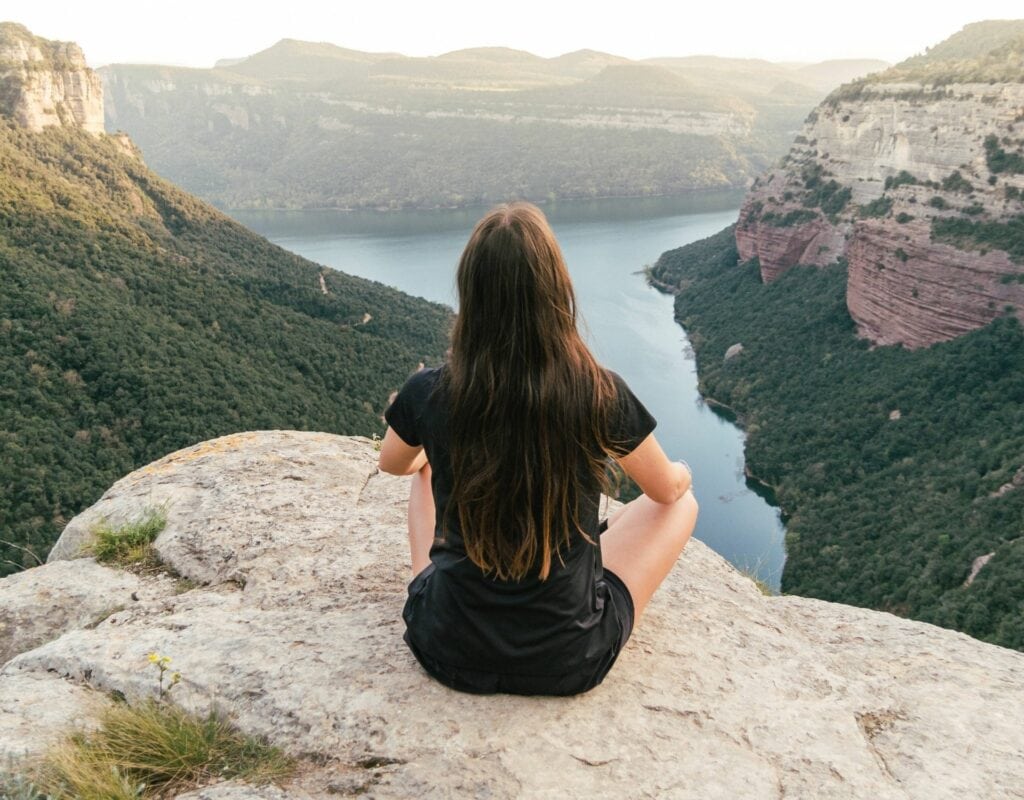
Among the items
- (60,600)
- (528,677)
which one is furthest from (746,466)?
(528,677)

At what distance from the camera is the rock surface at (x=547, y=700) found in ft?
7.71

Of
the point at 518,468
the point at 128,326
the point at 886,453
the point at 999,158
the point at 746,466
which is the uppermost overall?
the point at 999,158

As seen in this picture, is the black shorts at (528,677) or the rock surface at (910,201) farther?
the rock surface at (910,201)

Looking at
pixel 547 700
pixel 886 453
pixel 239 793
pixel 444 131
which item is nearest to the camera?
pixel 239 793

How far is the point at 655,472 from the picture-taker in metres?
2.75

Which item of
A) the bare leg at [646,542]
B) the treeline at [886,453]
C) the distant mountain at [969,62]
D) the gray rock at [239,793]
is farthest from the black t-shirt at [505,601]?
the distant mountain at [969,62]

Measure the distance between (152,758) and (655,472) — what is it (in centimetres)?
183

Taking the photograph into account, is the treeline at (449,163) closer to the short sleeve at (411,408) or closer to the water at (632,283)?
the water at (632,283)

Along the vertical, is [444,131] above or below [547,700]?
above

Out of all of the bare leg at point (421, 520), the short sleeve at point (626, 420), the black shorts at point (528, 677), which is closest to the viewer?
the short sleeve at point (626, 420)

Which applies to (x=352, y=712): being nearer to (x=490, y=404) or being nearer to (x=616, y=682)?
(x=616, y=682)

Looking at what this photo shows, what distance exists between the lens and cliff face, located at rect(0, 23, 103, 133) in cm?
3103

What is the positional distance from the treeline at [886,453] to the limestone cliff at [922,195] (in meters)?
1.23

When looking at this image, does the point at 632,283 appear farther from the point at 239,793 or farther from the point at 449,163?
the point at 449,163
